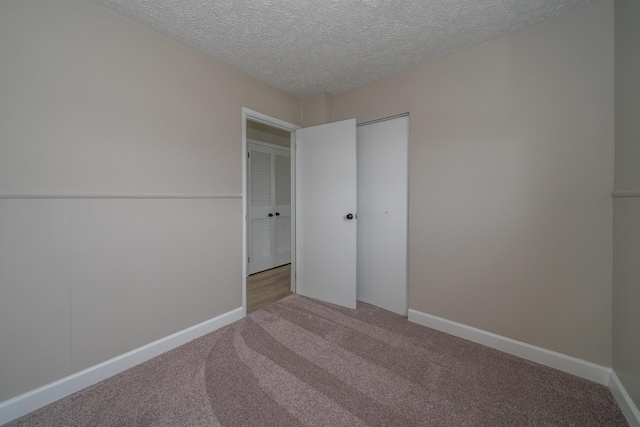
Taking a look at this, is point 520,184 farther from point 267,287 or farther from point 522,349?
point 267,287

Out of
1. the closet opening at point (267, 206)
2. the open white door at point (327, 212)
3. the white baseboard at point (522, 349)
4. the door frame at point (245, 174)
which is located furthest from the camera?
the closet opening at point (267, 206)

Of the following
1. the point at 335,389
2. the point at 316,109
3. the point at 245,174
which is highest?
the point at 316,109

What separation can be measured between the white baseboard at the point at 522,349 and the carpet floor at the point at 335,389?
0.06 meters

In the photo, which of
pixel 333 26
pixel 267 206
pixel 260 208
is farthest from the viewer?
pixel 267 206

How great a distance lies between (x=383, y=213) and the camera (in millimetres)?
2578

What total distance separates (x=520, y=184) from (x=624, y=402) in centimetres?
134

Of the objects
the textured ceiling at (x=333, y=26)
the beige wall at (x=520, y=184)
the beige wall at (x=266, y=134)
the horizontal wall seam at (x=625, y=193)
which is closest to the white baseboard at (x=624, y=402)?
the beige wall at (x=520, y=184)

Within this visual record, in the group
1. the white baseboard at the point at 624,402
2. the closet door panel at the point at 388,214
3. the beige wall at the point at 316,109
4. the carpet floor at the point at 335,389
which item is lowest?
the carpet floor at the point at 335,389

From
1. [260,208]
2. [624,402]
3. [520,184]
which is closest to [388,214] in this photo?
[520,184]

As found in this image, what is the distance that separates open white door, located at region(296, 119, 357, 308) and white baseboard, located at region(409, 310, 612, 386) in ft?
2.62

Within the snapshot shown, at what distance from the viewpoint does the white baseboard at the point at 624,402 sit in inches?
47.4

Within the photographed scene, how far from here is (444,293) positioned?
7.06ft

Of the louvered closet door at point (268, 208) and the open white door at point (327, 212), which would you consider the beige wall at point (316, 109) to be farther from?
the louvered closet door at point (268, 208)

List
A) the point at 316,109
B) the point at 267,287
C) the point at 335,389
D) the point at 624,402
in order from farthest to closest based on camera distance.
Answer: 1. the point at 267,287
2. the point at 316,109
3. the point at 335,389
4. the point at 624,402
